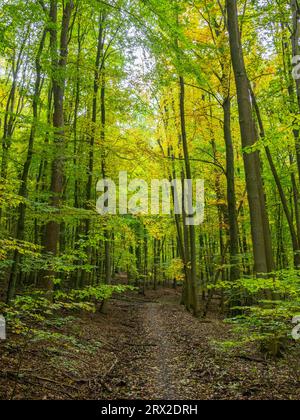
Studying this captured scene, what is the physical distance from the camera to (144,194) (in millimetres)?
23125

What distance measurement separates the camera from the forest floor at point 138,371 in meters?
5.68

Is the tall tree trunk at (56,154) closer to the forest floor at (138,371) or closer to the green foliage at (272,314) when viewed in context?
the forest floor at (138,371)

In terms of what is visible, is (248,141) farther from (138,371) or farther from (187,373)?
(138,371)

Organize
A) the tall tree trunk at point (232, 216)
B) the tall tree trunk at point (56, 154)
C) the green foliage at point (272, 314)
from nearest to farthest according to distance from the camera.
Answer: the green foliage at point (272, 314) < the tall tree trunk at point (56, 154) < the tall tree trunk at point (232, 216)

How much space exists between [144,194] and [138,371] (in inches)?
642

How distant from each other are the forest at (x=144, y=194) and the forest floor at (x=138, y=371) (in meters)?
0.05

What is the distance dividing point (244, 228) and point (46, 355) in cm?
1716

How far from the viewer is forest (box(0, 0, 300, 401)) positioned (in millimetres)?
6133

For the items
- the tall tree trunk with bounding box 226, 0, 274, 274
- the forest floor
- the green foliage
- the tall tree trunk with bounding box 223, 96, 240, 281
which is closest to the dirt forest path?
the forest floor

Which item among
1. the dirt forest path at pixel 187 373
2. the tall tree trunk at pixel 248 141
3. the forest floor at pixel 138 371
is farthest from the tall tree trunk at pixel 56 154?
the tall tree trunk at pixel 248 141

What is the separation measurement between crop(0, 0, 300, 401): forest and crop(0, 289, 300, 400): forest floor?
5 centimetres

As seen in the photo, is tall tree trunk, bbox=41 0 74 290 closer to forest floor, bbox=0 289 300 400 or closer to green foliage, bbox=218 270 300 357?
forest floor, bbox=0 289 300 400

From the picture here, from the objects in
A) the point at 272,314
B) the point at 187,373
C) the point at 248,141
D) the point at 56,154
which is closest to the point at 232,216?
the point at 248,141
